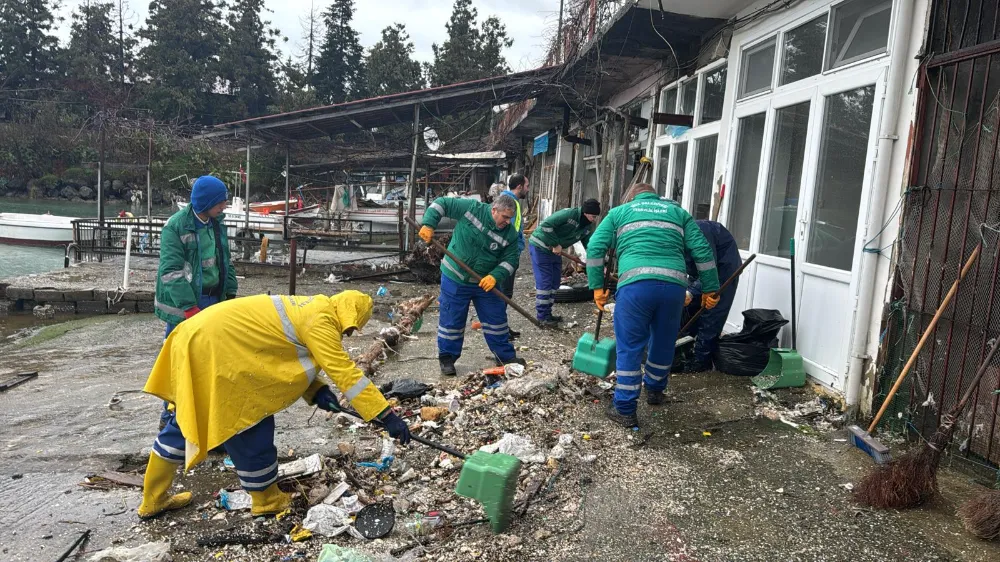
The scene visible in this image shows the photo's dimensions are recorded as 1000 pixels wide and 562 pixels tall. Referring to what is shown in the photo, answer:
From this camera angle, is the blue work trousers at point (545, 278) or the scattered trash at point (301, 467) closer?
the scattered trash at point (301, 467)

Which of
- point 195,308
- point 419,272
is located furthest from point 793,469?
point 419,272

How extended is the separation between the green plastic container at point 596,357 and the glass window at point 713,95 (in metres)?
3.39

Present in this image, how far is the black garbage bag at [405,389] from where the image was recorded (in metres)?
4.37

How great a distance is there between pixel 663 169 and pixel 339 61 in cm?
4091

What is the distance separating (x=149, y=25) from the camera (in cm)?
4041

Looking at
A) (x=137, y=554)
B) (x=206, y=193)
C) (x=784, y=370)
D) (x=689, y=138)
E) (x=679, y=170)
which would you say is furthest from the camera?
(x=679, y=170)

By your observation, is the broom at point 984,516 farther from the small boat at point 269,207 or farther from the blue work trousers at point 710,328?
the small boat at point 269,207

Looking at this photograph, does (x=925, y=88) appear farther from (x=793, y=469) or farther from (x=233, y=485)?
(x=233, y=485)

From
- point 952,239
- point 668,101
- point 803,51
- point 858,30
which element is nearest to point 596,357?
point 952,239

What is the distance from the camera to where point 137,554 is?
A: 2432 millimetres

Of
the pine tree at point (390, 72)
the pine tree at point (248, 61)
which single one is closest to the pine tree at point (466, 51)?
the pine tree at point (390, 72)

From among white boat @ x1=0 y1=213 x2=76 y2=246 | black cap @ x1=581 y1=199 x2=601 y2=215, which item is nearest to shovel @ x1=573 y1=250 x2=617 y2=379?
black cap @ x1=581 y1=199 x2=601 y2=215

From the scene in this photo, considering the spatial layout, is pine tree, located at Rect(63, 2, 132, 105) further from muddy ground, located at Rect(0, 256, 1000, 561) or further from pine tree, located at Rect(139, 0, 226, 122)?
muddy ground, located at Rect(0, 256, 1000, 561)

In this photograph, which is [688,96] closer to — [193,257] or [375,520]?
[193,257]
